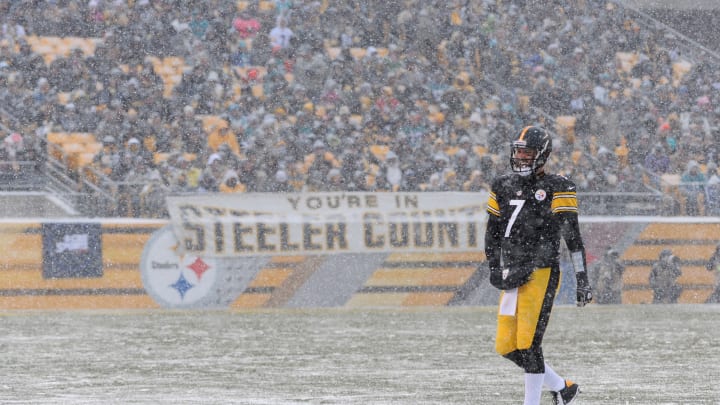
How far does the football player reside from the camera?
8.21 metres

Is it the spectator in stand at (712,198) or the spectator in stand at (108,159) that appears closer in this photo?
the spectator in stand at (108,159)

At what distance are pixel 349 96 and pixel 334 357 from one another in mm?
13969

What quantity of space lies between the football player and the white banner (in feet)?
42.0

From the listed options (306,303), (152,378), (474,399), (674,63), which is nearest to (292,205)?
(306,303)

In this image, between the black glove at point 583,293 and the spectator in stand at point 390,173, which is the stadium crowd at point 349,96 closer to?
the spectator in stand at point 390,173

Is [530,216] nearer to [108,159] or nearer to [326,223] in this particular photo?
[326,223]

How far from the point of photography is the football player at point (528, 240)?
8211 millimetres

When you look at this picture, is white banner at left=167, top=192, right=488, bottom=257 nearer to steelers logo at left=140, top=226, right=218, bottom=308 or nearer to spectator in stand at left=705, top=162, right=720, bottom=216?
steelers logo at left=140, top=226, right=218, bottom=308

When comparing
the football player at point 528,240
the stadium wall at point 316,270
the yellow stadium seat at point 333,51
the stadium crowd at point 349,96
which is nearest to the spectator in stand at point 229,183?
the stadium crowd at point 349,96

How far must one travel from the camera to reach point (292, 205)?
2144 centimetres

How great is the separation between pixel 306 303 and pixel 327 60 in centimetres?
769

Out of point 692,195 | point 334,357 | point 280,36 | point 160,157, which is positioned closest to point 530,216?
point 334,357

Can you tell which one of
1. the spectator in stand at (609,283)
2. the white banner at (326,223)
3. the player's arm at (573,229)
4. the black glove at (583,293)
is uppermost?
the player's arm at (573,229)

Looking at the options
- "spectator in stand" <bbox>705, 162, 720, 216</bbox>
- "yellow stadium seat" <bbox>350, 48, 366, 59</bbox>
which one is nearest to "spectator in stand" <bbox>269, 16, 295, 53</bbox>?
"yellow stadium seat" <bbox>350, 48, 366, 59</bbox>
